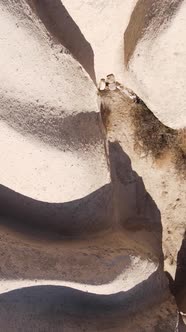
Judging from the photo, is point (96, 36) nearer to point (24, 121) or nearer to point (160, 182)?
point (24, 121)

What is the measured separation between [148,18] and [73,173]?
610 mm

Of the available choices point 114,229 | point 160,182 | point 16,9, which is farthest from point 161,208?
point 16,9

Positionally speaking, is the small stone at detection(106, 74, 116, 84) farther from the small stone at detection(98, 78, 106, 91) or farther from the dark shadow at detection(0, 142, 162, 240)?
the dark shadow at detection(0, 142, 162, 240)

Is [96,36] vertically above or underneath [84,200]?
above

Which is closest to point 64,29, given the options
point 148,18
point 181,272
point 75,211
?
point 148,18

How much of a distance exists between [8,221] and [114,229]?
1.40 ft

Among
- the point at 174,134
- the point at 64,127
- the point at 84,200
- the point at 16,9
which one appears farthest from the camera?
the point at 174,134

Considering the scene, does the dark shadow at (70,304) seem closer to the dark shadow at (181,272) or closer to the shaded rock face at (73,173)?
the shaded rock face at (73,173)

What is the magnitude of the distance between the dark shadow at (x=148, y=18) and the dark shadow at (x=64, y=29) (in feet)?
0.53

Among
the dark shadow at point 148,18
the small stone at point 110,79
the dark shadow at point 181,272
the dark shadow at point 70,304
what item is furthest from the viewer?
the dark shadow at point 181,272

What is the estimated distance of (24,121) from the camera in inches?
69.4

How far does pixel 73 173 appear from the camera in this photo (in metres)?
1.85

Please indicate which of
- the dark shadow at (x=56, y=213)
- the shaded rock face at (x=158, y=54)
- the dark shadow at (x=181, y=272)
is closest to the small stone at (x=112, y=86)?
the shaded rock face at (x=158, y=54)

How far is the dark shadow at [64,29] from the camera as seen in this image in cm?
174
